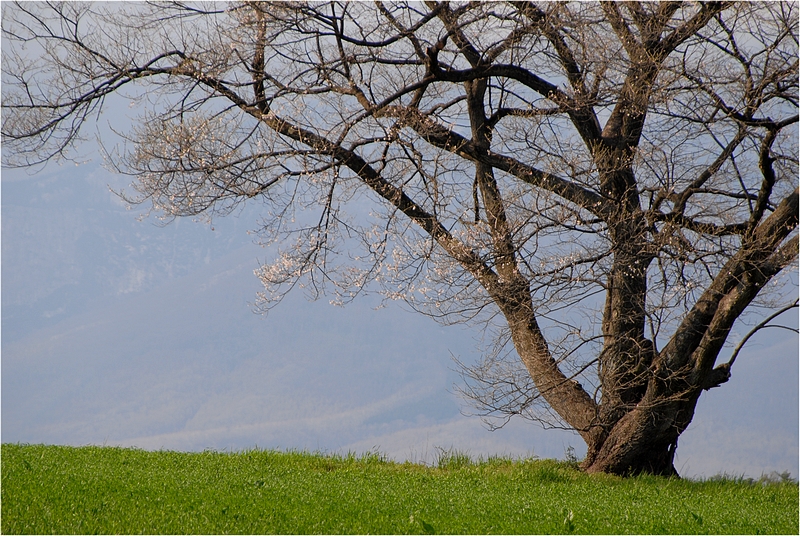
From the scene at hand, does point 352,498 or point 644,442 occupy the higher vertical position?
point 644,442

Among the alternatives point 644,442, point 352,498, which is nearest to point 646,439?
point 644,442

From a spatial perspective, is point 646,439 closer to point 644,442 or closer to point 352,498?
point 644,442

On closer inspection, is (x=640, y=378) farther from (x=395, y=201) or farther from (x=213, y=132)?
(x=213, y=132)

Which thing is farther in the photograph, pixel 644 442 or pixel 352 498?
pixel 644 442

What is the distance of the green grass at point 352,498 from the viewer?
620 centimetres

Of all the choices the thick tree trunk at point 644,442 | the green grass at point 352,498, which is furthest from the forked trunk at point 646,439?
the green grass at point 352,498

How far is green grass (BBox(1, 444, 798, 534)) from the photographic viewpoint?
6.20 m

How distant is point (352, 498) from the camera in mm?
7215

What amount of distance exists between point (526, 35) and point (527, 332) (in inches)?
159

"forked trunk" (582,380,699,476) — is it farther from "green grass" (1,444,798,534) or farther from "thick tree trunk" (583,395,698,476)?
"green grass" (1,444,798,534)

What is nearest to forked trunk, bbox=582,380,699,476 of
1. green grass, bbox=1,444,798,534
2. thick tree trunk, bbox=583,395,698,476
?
thick tree trunk, bbox=583,395,698,476

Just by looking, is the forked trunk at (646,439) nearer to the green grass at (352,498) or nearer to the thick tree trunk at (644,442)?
the thick tree trunk at (644,442)

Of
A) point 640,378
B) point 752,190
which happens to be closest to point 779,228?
point 752,190

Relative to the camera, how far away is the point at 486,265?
879 cm
